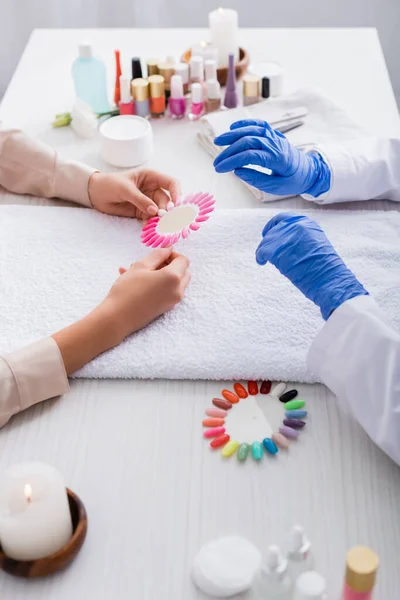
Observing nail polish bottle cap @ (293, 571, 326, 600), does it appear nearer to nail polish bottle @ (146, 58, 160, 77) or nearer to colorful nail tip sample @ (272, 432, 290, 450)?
colorful nail tip sample @ (272, 432, 290, 450)

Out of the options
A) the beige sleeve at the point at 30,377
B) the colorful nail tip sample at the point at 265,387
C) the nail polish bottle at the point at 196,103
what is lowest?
the colorful nail tip sample at the point at 265,387

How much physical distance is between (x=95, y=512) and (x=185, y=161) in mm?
852

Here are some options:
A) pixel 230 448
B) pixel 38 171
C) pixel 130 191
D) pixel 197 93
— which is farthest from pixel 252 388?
pixel 197 93

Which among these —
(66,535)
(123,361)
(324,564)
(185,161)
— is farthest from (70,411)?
(185,161)

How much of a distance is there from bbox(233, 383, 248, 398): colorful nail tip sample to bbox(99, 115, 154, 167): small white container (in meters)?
0.63

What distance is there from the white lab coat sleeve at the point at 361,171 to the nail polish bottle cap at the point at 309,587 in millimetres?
809

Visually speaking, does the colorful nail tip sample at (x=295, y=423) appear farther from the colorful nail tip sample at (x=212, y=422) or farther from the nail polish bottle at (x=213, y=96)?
the nail polish bottle at (x=213, y=96)

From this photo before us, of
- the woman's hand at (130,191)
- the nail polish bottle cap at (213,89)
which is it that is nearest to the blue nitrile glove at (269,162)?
the woman's hand at (130,191)

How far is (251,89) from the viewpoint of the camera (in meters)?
1.70

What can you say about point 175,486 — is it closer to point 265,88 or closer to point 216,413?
point 216,413

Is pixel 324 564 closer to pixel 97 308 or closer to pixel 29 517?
pixel 29 517

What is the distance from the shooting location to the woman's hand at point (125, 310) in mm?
1120

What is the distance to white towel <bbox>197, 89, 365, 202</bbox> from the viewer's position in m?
1.57

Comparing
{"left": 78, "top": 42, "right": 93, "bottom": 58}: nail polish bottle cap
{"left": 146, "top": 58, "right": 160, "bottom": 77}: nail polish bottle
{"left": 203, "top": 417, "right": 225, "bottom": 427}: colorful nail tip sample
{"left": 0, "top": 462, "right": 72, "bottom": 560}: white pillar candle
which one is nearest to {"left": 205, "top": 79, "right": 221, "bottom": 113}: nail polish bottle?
{"left": 146, "top": 58, "right": 160, "bottom": 77}: nail polish bottle
